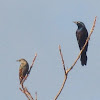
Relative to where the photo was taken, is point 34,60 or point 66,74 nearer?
point 66,74

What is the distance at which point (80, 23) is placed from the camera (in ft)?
32.1

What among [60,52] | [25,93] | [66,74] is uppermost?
[60,52]

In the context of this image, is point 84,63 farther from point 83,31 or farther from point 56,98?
point 56,98

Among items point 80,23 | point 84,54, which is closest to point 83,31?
point 80,23

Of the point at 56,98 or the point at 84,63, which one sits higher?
the point at 56,98

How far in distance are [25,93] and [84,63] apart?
422cm

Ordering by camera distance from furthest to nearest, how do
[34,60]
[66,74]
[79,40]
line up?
[79,40] < [34,60] < [66,74]

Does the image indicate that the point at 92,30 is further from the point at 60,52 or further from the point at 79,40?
the point at 79,40

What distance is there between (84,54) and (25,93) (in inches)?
189

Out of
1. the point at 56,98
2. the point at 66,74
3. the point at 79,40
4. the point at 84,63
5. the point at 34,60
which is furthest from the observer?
the point at 79,40

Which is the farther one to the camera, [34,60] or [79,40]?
[79,40]

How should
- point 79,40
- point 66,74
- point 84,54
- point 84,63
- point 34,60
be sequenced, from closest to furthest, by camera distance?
point 66,74, point 34,60, point 84,63, point 84,54, point 79,40

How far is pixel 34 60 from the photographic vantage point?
4.18 meters

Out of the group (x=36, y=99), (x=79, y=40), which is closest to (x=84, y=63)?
(x=79, y=40)
